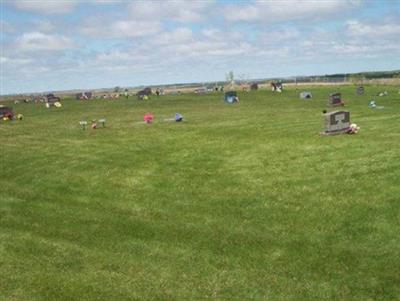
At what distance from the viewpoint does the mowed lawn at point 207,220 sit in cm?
1323

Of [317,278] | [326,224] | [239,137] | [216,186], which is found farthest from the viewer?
[239,137]

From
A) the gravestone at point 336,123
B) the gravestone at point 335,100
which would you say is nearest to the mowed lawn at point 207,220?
the gravestone at point 336,123

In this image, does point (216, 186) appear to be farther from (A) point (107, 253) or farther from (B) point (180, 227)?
(A) point (107, 253)

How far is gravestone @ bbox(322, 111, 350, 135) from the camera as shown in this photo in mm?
30656

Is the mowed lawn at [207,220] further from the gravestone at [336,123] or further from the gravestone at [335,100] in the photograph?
the gravestone at [335,100]

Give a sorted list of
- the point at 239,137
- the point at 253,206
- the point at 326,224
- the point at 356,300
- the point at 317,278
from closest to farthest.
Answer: the point at 356,300
the point at 317,278
the point at 326,224
the point at 253,206
the point at 239,137

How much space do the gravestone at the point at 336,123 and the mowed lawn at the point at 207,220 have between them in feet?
3.55

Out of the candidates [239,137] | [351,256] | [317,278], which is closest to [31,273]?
[317,278]

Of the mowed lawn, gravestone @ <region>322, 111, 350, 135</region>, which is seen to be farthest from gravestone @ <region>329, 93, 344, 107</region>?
gravestone @ <region>322, 111, 350, 135</region>

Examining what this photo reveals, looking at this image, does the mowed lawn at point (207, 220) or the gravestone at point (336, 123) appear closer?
the mowed lawn at point (207, 220)

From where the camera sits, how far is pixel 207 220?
59.5 feet

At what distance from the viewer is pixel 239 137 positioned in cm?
3397

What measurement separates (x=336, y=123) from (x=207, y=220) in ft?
51.4

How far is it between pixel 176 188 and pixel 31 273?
362 inches
